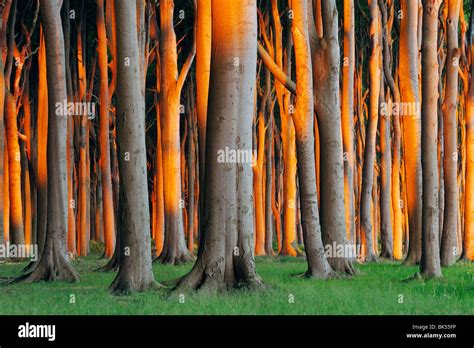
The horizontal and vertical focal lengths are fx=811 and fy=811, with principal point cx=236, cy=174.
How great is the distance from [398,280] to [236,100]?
5.00m

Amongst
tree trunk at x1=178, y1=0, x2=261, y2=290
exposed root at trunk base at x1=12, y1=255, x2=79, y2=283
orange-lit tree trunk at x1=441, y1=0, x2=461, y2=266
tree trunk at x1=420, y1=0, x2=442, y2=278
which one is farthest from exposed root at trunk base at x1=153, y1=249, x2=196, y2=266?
tree trunk at x1=178, y1=0, x2=261, y2=290

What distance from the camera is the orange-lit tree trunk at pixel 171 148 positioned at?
70.2 ft

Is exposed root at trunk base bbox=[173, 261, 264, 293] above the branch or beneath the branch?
beneath

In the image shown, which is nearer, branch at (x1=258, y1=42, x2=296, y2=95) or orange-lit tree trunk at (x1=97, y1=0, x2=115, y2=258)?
branch at (x1=258, y1=42, x2=296, y2=95)

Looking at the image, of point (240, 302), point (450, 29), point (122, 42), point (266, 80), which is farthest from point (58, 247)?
point (266, 80)

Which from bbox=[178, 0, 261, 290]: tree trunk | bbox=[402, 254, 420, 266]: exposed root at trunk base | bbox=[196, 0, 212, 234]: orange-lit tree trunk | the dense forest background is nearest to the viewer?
bbox=[178, 0, 261, 290]: tree trunk

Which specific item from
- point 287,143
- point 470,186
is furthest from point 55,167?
point 287,143

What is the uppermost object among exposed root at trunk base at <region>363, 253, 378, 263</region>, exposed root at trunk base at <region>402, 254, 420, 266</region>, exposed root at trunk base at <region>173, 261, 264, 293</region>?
exposed root at trunk base at <region>173, 261, 264, 293</region>

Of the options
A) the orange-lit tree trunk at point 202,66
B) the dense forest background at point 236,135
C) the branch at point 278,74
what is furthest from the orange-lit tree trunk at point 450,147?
the orange-lit tree trunk at point 202,66

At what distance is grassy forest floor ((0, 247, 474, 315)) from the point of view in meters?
10.7

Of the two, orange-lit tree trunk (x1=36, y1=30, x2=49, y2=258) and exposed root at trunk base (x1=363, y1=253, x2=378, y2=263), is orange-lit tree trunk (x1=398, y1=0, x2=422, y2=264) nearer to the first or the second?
exposed root at trunk base (x1=363, y1=253, x2=378, y2=263)

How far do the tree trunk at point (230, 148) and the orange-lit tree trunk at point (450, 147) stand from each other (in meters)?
8.28

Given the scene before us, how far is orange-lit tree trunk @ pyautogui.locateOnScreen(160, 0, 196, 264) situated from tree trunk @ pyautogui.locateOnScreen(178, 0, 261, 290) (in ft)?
28.1

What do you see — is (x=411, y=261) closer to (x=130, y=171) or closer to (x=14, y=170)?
(x=130, y=171)
